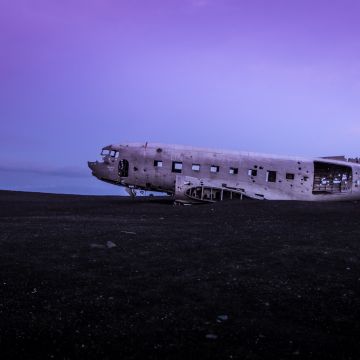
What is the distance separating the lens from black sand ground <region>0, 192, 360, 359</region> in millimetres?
5363

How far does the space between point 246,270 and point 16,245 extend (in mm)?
6864

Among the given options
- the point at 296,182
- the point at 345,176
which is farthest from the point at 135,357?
the point at 345,176

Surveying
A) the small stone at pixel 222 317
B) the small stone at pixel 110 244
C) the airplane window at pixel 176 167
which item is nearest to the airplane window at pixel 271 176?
the airplane window at pixel 176 167

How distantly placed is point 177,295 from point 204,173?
76.3ft

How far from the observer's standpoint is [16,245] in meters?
11.4

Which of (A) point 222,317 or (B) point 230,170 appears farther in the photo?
(B) point 230,170

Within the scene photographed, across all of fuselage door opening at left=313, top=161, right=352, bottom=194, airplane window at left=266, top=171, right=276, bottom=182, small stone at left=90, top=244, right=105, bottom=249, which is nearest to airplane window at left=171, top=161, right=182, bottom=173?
airplane window at left=266, top=171, right=276, bottom=182

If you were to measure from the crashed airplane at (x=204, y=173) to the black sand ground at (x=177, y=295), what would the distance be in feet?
52.2

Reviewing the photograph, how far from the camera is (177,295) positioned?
290 inches

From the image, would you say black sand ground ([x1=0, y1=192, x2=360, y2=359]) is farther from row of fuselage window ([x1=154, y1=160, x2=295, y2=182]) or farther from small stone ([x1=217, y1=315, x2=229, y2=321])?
row of fuselage window ([x1=154, y1=160, x2=295, y2=182])

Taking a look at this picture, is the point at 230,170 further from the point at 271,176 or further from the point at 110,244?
the point at 110,244

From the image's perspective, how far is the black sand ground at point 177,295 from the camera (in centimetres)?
536

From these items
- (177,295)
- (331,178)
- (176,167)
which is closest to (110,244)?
(177,295)

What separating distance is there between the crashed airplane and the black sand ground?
15.9 m
